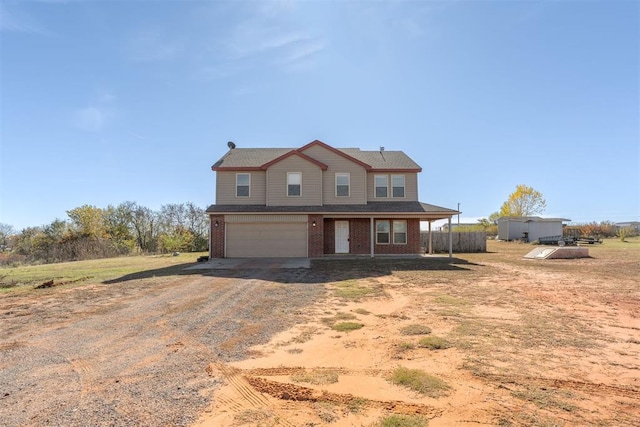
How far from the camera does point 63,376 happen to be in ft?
13.1

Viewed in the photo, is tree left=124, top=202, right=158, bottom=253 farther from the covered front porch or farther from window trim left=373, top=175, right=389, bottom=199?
window trim left=373, top=175, right=389, bottom=199

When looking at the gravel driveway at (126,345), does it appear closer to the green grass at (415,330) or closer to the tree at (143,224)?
the green grass at (415,330)

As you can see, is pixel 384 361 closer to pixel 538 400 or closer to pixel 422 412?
pixel 422 412

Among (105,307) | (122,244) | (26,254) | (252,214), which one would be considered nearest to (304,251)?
(252,214)

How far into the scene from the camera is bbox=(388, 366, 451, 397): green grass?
3.58m

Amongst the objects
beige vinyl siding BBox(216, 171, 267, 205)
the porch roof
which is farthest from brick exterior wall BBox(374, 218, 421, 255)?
beige vinyl siding BBox(216, 171, 267, 205)

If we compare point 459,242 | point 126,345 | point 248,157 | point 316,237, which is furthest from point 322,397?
point 459,242

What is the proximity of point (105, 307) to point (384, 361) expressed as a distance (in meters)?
6.36

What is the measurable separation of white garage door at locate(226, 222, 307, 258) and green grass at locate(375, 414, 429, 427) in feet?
51.6

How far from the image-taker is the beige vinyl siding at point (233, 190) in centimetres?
1977

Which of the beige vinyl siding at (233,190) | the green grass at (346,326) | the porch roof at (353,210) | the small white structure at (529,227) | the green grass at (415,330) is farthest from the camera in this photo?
the small white structure at (529,227)

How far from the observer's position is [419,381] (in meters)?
3.79

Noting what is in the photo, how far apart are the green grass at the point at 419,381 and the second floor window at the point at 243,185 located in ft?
55.2

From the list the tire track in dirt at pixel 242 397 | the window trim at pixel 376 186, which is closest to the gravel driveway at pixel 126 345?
the tire track in dirt at pixel 242 397
